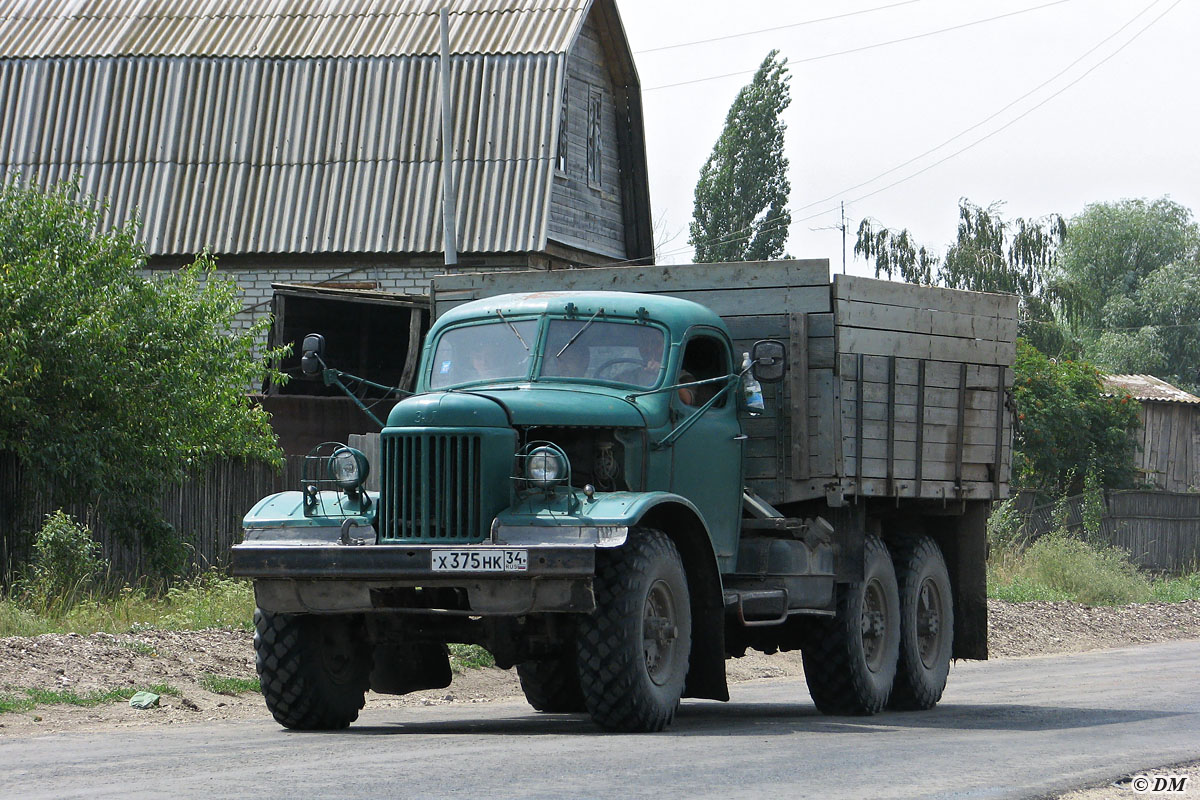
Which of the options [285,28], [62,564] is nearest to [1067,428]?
[285,28]

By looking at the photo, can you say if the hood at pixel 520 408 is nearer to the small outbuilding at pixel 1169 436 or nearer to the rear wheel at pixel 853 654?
the rear wheel at pixel 853 654

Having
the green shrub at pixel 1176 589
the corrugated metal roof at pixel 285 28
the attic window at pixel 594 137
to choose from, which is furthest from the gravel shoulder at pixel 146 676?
the attic window at pixel 594 137

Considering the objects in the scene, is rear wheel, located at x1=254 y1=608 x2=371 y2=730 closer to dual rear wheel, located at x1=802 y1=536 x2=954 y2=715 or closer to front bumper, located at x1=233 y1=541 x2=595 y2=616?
front bumper, located at x1=233 y1=541 x2=595 y2=616

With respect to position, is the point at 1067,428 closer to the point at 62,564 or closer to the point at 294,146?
the point at 294,146

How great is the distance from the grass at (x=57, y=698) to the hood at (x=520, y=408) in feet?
10.4

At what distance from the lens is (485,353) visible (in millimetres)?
11727

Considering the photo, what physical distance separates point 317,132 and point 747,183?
29.3m

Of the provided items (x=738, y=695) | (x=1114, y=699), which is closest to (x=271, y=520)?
(x=738, y=695)

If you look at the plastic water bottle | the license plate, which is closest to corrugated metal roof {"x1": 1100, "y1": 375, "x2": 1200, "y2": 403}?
the plastic water bottle

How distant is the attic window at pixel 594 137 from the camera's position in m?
31.2

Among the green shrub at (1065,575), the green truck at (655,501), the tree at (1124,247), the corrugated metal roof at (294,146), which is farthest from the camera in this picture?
the tree at (1124,247)

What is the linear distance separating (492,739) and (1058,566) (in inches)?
715

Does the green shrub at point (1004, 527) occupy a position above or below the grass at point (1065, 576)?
above

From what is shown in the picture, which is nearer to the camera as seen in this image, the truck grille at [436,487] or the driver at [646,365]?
the truck grille at [436,487]
